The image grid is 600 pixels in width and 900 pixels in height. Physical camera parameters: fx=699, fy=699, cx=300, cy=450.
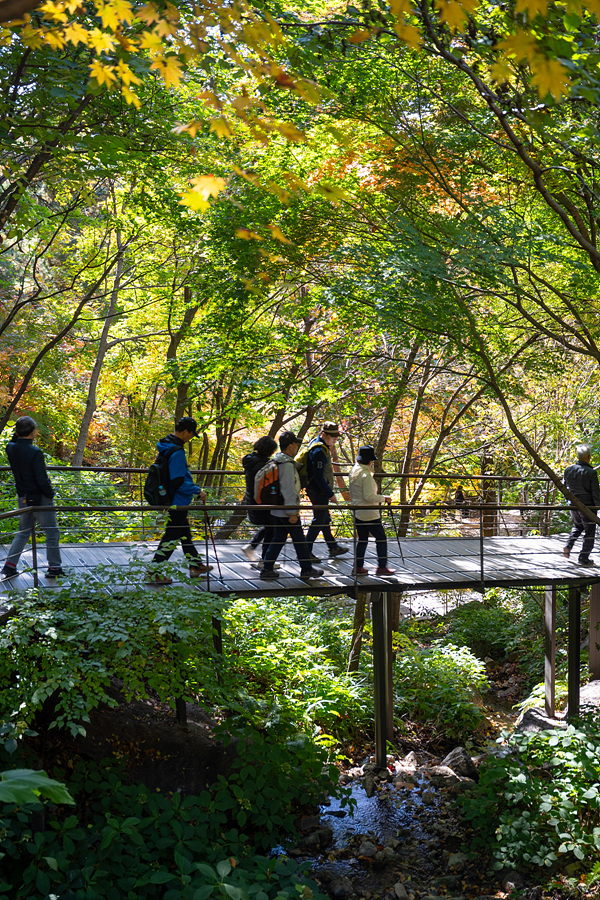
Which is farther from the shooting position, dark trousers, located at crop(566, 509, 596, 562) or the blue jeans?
dark trousers, located at crop(566, 509, 596, 562)

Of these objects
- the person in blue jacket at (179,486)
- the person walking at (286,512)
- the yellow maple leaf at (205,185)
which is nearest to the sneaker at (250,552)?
the person walking at (286,512)

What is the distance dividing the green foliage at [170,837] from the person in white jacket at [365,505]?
83.3 inches

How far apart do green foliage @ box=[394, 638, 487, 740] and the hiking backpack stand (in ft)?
15.7

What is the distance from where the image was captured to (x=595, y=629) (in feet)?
36.3

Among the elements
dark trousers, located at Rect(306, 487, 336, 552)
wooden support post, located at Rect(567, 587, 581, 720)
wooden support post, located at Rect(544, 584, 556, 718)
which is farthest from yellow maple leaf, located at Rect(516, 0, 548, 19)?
wooden support post, located at Rect(544, 584, 556, 718)

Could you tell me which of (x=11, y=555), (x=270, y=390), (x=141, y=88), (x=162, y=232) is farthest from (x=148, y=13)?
(x=162, y=232)

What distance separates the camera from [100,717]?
7176 mm

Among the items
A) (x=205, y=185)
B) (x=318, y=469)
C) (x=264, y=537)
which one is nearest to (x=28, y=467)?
(x=264, y=537)

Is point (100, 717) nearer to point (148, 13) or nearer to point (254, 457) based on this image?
point (254, 457)

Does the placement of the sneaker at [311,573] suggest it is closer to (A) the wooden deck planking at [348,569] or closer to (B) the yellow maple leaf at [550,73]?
(A) the wooden deck planking at [348,569]

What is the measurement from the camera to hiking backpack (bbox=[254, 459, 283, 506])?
7.31 meters

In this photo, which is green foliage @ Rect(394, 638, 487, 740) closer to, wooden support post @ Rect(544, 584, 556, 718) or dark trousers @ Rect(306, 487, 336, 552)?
wooden support post @ Rect(544, 584, 556, 718)

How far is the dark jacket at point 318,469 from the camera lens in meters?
7.91

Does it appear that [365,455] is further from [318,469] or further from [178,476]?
[178,476]
